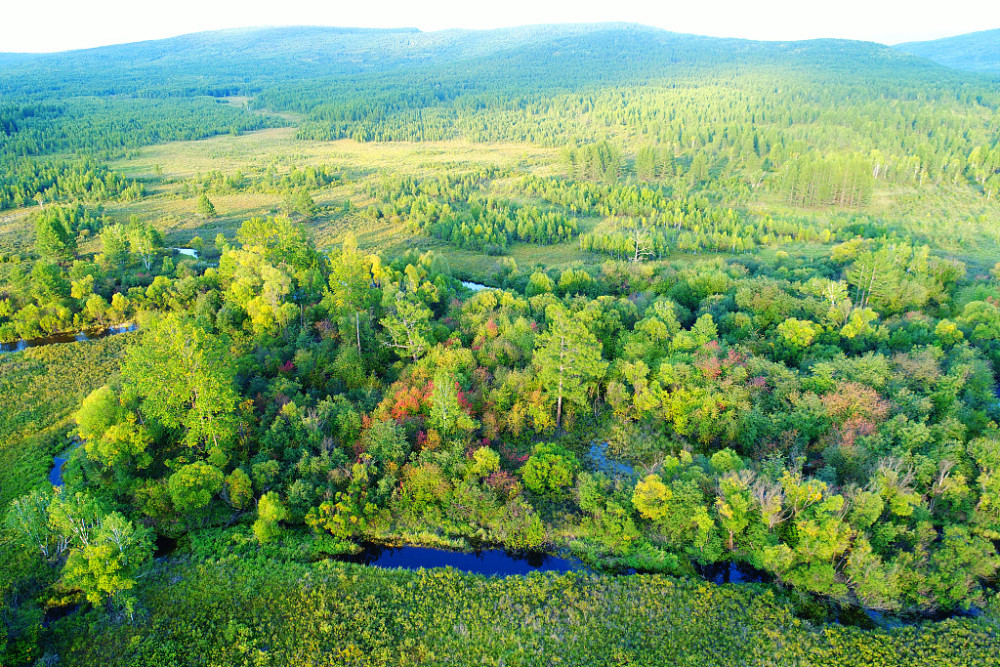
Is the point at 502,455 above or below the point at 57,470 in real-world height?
above

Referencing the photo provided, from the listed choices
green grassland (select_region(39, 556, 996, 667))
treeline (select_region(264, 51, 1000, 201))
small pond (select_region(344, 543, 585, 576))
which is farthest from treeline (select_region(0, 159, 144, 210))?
small pond (select_region(344, 543, 585, 576))

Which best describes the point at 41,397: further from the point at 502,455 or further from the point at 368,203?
the point at 368,203

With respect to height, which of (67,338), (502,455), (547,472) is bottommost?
(502,455)

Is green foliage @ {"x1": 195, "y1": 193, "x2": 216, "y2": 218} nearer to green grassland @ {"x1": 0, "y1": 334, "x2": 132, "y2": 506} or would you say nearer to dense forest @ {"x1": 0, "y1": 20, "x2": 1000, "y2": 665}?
dense forest @ {"x1": 0, "y1": 20, "x2": 1000, "y2": 665}

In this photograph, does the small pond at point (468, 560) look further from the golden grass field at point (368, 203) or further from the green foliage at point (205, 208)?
the green foliage at point (205, 208)

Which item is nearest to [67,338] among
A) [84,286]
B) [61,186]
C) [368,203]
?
[84,286]

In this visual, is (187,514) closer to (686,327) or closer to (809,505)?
(809,505)

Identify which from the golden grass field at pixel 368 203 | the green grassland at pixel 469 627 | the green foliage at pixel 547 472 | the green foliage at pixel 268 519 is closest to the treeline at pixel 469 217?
the golden grass field at pixel 368 203

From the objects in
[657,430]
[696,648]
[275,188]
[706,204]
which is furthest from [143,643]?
[275,188]
